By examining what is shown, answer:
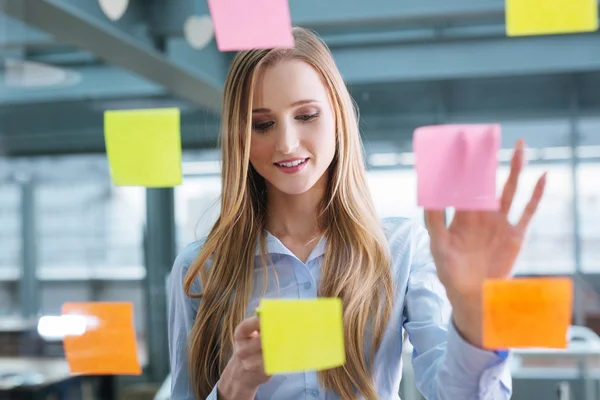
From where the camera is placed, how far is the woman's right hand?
72 cm

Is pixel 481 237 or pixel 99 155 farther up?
pixel 99 155

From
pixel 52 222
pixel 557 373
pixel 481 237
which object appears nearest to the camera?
pixel 481 237

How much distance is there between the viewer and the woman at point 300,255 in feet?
2.73

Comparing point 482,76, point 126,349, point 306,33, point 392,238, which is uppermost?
point 482,76

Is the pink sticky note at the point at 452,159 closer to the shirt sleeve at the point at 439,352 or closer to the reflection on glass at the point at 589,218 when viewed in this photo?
the shirt sleeve at the point at 439,352

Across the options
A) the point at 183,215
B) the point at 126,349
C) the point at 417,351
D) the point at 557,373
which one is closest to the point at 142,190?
the point at 183,215

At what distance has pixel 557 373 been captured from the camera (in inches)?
111

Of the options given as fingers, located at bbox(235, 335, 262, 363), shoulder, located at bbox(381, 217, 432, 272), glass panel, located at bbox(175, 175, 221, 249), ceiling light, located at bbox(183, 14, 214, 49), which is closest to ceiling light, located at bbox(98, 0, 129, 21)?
ceiling light, located at bbox(183, 14, 214, 49)

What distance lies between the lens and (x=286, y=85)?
0.83 m

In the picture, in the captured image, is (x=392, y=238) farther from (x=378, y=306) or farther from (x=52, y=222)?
(x=52, y=222)

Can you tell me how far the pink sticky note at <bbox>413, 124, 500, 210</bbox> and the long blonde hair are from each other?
14 cm

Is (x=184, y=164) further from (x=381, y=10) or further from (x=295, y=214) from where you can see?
(x=295, y=214)

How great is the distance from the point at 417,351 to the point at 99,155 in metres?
3.38

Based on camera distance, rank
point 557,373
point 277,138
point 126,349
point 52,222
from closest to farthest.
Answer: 1. point 277,138
2. point 126,349
3. point 557,373
4. point 52,222
